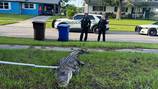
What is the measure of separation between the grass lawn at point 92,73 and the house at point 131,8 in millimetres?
44680

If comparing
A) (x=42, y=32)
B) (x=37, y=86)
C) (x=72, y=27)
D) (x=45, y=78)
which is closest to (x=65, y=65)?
(x=45, y=78)

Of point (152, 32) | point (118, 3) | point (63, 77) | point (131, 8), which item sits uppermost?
point (118, 3)

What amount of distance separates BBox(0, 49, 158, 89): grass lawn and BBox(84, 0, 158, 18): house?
44680mm

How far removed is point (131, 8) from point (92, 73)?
4951 centimetres

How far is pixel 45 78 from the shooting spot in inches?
266

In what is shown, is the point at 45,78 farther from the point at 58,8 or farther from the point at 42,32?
the point at 58,8

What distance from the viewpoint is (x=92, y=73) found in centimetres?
741

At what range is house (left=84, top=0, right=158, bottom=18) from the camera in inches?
2130

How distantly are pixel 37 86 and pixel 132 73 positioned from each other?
8.88 ft

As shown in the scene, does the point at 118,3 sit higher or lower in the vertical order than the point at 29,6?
higher

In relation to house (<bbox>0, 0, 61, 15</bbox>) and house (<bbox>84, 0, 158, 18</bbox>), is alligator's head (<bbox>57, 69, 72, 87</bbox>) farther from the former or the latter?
house (<bbox>84, 0, 158, 18</bbox>)

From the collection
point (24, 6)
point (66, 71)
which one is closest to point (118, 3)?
point (24, 6)

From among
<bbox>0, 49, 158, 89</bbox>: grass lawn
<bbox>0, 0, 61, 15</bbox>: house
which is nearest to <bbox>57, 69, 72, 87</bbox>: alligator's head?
<bbox>0, 49, 158, 89</bbox>: grass lawn

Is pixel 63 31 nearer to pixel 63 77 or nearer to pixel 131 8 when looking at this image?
pixel 63 77
